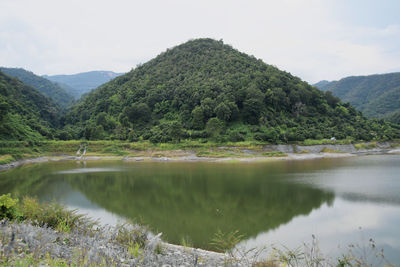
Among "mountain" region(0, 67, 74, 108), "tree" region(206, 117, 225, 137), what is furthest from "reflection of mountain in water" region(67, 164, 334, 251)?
"mountain" region(0, 67, 74, 108)

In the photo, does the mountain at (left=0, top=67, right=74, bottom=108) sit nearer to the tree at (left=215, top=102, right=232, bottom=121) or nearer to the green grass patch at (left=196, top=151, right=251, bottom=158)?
the tree at (left=215, top=102, right=232, bottom=121)

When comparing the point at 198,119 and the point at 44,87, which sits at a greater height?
the point at 44,87

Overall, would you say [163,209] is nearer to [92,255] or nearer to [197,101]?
[92,255]

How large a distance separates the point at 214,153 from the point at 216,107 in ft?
64.7

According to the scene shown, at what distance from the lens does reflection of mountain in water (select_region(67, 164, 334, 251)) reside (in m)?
14.6

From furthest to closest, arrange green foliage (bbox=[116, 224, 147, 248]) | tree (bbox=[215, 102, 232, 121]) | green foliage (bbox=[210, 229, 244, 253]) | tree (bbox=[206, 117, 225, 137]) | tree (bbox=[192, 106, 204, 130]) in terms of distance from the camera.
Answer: tree (bbox=[192, 106, 204, 130])
tree (bbox=[215, 102, 232, 121])
tree (bbox=[206, 117, 225, 137])
green foliage (bbox=[116, 224, 147, 248])
green foliage (bbox=[210, 229, 244, 253])

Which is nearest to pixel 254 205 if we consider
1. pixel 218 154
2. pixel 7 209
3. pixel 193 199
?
pixel 193 199

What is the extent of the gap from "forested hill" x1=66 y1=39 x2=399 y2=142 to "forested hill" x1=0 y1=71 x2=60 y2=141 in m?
8.72

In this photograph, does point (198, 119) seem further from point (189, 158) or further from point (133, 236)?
point (133, 236)

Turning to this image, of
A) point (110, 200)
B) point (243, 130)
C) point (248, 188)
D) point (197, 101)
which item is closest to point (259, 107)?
point (243, 130)

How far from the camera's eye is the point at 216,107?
7300 cm

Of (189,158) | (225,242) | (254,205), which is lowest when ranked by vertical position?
(189,158)

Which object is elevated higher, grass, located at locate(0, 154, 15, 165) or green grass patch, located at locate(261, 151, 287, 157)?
grass, located at locate(0, 154, 15, 165)

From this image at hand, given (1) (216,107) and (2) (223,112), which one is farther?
(1) (216,107)
